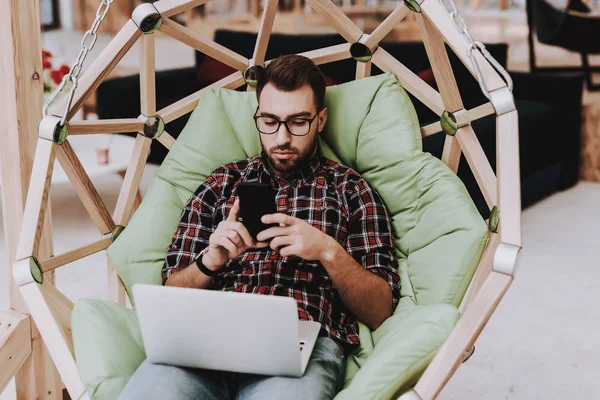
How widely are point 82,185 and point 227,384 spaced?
65cm

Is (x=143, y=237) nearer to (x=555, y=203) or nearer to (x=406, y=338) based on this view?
(x=406, y=338)

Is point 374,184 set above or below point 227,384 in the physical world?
above

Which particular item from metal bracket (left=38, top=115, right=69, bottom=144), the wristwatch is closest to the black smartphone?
the wristwatch

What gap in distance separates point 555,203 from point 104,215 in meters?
2.71

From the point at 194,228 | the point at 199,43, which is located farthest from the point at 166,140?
the point at 194,228

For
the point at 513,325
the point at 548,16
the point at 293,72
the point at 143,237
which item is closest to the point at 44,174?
the point at 143,237

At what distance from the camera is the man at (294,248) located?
54.2 inches

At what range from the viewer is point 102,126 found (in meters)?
1.84

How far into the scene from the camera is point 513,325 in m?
2.49

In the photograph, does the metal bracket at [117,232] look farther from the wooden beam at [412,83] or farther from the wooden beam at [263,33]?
the wooden beam at [412,83]

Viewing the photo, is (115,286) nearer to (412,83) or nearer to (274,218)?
(274,218)

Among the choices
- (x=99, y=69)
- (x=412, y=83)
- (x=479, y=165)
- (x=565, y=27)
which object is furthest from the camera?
(x=565, y=27)

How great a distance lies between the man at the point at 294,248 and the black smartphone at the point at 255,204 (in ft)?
0.05

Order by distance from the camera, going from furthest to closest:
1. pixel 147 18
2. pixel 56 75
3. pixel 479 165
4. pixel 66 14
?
pixel 66 14
pixel 56 75
pixel 147 18
pixel 479 165
